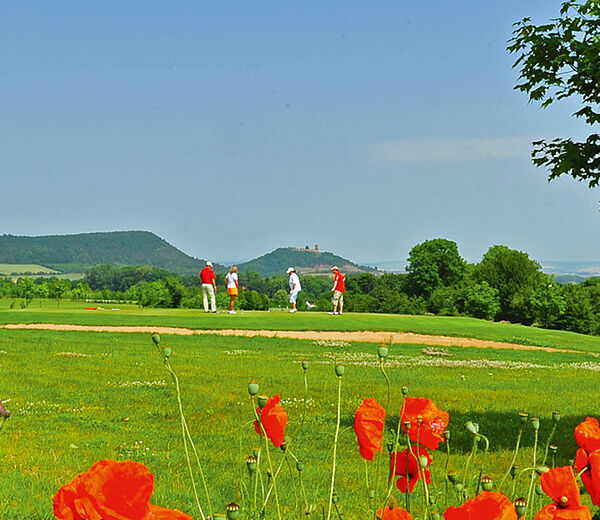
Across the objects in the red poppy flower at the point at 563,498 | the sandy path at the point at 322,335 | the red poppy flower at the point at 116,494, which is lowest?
the sandy path at the point at 322,335

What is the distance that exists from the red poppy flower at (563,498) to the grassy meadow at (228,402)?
0.99 meters

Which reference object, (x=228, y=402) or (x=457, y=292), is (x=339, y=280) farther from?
(x=457, y=292)

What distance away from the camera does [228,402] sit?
11.0 metres

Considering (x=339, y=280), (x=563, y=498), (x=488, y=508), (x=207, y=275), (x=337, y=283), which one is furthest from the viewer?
(x=337, y=283)

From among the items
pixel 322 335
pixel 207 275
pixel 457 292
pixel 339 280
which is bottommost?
pixel 322 335

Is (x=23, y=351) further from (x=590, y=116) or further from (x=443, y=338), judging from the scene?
(x=443, y=338)

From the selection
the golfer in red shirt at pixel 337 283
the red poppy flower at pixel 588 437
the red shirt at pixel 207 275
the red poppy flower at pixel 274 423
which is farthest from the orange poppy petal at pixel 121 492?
the golfer in red shirt at pixel 337 283

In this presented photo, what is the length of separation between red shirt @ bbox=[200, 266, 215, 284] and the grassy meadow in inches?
295

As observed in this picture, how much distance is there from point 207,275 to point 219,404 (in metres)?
20.7

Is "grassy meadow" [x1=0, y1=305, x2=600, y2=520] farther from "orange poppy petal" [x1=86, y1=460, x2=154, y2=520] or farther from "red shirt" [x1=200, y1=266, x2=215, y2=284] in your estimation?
"red shirt" [x1=200, y1=266, x2=215, y2=284]

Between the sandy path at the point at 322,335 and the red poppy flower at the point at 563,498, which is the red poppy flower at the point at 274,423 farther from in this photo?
the sandy path at the point at 322,335

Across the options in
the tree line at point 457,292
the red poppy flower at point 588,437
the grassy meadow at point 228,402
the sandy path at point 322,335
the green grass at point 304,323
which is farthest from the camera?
the tree line at point 457,292

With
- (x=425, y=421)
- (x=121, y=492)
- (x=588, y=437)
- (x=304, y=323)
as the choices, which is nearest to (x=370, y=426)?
(x=425, y=421)

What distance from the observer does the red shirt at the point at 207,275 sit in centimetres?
3078
